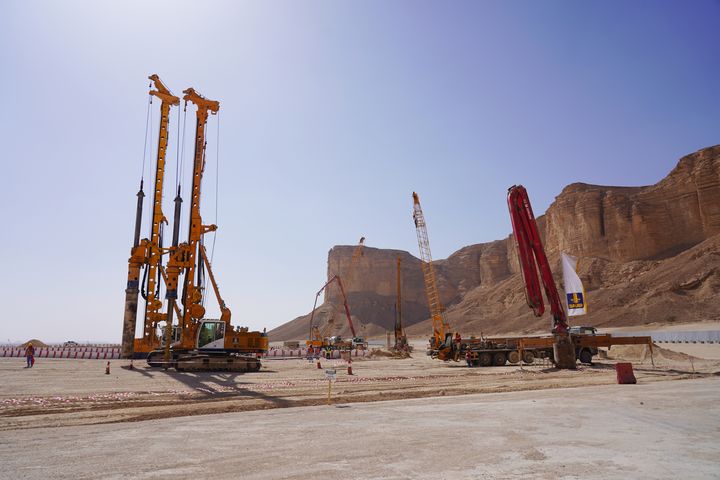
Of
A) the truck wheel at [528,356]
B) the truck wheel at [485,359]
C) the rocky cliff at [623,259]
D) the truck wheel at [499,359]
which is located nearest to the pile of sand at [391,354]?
the truck wheel at [485,359]

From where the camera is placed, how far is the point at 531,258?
24750 mm

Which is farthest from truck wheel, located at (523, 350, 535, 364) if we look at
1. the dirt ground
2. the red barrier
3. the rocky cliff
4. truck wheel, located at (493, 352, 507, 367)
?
the rocky cliff

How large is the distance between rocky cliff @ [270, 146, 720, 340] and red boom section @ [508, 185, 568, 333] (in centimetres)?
4952

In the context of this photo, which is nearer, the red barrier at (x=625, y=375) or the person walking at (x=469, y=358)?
the red barrier at (x=625, y=375)

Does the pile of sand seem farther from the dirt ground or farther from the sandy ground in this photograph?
the sandy ground

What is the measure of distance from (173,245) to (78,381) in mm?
13753

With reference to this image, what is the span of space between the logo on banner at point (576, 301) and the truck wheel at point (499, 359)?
7835 millimetres

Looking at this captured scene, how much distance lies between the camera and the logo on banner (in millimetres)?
23017

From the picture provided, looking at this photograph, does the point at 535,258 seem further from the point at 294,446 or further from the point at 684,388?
the point at 294,446

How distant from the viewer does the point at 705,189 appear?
85.2 meters

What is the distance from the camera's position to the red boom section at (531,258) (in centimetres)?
2388

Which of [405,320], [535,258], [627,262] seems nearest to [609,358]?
[535,258]

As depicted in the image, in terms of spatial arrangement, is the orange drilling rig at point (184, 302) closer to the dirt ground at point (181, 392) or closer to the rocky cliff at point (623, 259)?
the dirt ground at point (181, 392)

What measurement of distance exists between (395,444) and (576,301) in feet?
61.5
